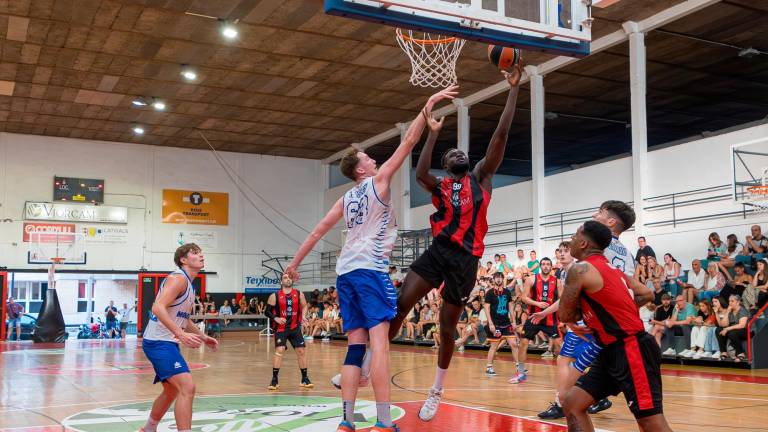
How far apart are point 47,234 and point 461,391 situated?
25.3 metres

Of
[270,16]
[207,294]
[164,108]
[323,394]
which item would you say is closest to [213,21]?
[270,16]

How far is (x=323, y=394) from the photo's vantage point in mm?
9945

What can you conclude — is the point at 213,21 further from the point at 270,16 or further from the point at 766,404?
the point at 766,404

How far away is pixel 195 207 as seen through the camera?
33.5m

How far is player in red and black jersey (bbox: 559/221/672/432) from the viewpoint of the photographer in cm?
434

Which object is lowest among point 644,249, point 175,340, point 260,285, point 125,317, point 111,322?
point 111,322

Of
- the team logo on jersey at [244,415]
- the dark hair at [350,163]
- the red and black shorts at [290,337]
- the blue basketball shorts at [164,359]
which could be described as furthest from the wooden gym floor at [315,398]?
the dark hair at [350,163]

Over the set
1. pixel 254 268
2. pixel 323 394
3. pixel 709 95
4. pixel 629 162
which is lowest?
pixel 323 394

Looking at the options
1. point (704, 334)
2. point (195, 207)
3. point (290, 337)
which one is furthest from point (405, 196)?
point (290, 337)

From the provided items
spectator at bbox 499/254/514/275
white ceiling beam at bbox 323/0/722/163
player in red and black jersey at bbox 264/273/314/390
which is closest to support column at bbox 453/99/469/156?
white ceiling beam at bbox 323/0/722/163

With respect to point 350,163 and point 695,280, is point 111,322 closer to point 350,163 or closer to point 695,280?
point 695,280

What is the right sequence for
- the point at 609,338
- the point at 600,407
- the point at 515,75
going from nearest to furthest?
the point at 609,338, the point at 515,75, the point at 600,407

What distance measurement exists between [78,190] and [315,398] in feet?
82.1

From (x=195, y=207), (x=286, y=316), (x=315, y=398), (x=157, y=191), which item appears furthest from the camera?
(x=195, y=207)
